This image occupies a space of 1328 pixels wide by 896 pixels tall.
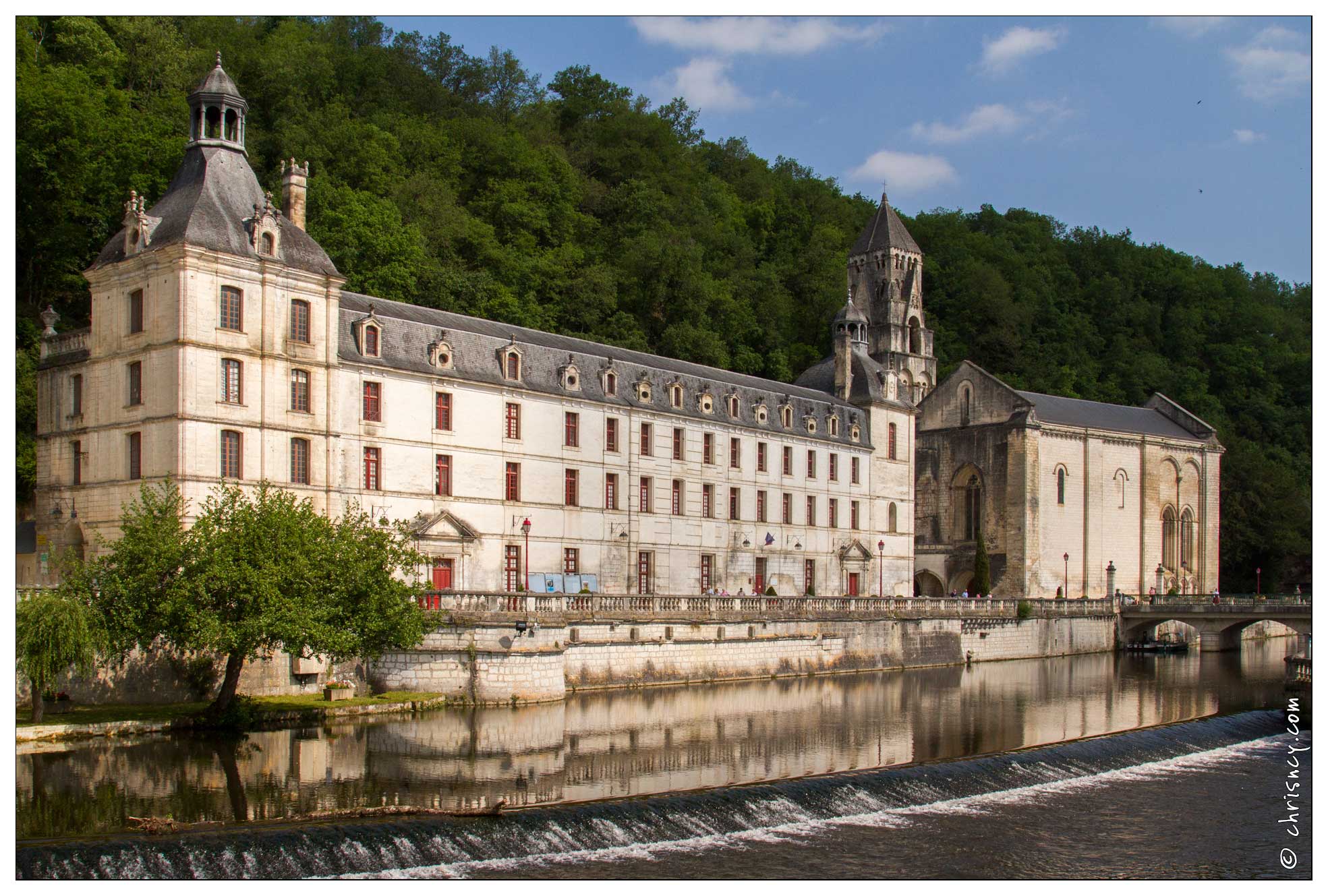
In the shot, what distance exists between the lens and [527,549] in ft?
155

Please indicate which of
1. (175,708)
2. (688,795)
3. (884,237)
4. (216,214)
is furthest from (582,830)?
(884,237)

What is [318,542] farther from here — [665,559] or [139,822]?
[665,559]

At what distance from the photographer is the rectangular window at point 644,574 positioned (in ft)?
170

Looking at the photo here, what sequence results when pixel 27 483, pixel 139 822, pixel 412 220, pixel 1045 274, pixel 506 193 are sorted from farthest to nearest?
pixel 1045 274
pixel 506 193
pixel 412 220
pixel 27 483
pixel 139 822

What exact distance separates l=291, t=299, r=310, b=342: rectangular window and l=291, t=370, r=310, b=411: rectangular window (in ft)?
3.27

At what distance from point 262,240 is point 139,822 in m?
22.7

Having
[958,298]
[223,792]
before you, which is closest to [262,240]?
[223,792]

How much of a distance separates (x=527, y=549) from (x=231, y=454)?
11787 mm

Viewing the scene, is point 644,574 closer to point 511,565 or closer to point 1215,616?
point 511,565

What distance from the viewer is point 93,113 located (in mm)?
51469

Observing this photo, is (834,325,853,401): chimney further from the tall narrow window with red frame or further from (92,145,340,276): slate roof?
(92,145,340,276): slate roof

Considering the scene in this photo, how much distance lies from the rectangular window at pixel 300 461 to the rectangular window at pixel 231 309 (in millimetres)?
3886

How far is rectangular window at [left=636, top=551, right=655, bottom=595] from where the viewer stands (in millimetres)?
51781

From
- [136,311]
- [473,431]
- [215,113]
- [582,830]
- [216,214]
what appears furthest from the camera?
[473,431]
